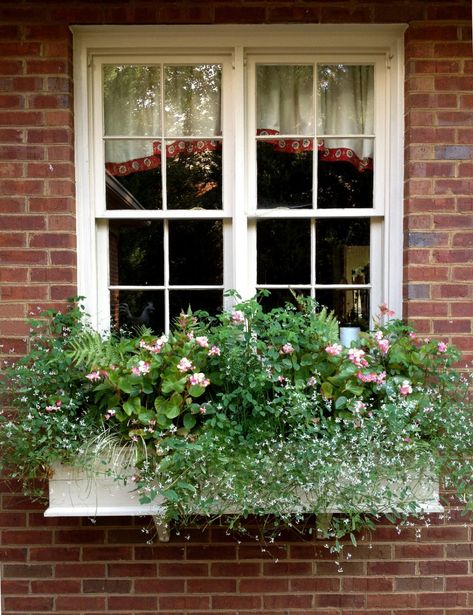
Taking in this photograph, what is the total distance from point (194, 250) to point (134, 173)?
53 centimetres

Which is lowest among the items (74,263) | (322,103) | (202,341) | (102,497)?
(102,497)

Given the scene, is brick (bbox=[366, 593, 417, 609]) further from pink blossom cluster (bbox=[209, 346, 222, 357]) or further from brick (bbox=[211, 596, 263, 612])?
pink blossom cluster (bbox=[209, 346, 222, 357])

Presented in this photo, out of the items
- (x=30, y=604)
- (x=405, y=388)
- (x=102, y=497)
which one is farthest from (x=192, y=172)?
(x=30, y=604)

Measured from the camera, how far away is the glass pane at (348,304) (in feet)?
10.7

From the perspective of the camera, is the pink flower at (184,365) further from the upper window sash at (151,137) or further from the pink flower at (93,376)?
the upper window sash at (151,137)

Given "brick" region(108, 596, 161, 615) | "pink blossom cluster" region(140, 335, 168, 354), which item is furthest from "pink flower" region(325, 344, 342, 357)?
"brick" region(108, 596, 161, 615)

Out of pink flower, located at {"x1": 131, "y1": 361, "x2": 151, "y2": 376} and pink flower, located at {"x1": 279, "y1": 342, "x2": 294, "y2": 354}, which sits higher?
pink flower, located at {"x1": 279, "y1": 342, "x2": 294, "y2": 354}

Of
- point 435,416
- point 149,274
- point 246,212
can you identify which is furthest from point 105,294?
point 435,416

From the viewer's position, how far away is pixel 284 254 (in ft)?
10.7

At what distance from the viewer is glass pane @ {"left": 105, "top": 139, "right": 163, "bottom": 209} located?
3236mm

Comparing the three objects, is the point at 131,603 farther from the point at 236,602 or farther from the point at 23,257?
the point at 23,257

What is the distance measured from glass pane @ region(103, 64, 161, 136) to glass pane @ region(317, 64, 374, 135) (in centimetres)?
89

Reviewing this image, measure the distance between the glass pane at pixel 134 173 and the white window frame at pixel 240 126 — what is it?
0.20 feet

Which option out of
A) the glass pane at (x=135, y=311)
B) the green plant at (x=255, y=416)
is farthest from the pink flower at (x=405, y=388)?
the glass pane at (x=135, y=311)
